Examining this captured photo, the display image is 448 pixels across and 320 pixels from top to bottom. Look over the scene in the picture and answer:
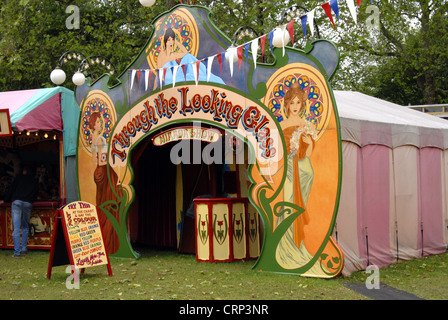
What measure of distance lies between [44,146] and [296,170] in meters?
7.00

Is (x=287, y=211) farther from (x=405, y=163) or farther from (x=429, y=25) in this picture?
(x=429, y=25)

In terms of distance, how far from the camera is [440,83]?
25125 millimetres

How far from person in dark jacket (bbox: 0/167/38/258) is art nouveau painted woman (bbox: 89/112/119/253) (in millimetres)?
1317

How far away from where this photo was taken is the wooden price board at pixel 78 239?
8242 millimetres

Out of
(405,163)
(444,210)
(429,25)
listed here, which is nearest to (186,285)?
(405,163)

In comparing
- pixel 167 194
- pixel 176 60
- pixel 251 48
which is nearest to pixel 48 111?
pixel 167 194

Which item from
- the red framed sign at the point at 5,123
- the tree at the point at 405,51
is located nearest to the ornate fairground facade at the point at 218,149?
the red framed sign at the point at 5,123

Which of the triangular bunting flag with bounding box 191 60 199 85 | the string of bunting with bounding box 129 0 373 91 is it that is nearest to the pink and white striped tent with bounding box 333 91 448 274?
the string of bunting with bounding box 129 0 373 91

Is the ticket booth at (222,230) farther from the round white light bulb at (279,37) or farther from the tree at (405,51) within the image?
the tree at (405,51)

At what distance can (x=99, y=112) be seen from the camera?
1127cm

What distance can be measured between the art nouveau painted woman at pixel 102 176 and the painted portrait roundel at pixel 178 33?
173 cm

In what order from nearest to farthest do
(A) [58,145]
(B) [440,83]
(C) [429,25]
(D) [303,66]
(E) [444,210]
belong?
1. (D) [303,66]
2. (E) [444,210]
3. (A) [58,145]
4. (C) [429,25]
5. (B) [440,83]

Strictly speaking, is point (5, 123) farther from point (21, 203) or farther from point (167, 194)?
point (167, 194)

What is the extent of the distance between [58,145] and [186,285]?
6.61 m
